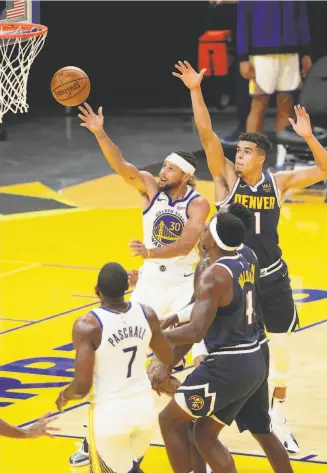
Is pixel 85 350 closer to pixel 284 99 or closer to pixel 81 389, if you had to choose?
pixel 81 389

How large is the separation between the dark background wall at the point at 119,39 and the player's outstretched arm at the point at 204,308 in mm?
18900

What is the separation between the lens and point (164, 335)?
7211 millimetres

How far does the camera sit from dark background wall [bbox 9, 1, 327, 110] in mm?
26266

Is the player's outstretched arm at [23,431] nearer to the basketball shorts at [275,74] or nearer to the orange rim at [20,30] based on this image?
the orange rim at [20,30]

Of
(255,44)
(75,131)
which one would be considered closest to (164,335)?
(255,44)

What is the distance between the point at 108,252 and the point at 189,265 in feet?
18.1

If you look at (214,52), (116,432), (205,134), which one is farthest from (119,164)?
(214,52)

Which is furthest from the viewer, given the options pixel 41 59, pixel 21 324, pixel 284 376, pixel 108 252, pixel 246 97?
pixel 41 59

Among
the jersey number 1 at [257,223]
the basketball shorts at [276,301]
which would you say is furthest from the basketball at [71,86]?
the basketball shorts at [276,301]

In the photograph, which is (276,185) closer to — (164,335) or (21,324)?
(164,335)

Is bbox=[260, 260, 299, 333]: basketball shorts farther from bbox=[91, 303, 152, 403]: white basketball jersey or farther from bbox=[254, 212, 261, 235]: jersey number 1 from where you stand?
bbox=[91, 303, 152, 403]: white basketball jersey

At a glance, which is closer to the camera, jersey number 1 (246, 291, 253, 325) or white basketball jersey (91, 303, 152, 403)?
white basketball jersey (91, 303, 152, 403)

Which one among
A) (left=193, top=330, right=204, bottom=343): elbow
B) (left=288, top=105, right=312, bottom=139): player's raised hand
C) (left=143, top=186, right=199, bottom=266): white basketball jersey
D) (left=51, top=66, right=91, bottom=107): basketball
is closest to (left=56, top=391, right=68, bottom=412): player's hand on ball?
(left=193, top=330, right=204, bottom=343): elbow

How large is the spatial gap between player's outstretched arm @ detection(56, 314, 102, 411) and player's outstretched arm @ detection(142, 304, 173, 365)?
1.16ft
